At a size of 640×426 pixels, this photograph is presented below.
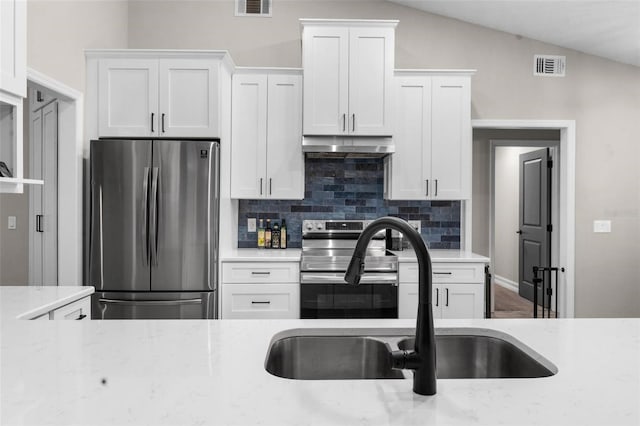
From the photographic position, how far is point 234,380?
1.02 m

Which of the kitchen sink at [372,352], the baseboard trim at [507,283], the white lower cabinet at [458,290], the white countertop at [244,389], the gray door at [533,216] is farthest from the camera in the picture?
the baseboard trim at [507,283]

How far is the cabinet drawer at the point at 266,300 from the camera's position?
3.40 meters

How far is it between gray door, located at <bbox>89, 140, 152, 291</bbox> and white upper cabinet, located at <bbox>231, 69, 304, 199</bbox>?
80cm

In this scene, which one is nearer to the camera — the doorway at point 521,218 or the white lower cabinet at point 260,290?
the white lower cabinet at point 260,290

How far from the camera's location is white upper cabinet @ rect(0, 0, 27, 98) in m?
1.90

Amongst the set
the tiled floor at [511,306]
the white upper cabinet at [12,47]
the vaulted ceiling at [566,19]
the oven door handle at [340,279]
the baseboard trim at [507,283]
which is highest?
the vaulted ceiling at [566,19]

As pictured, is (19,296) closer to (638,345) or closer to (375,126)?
(638,345)

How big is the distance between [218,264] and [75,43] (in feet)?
6.02

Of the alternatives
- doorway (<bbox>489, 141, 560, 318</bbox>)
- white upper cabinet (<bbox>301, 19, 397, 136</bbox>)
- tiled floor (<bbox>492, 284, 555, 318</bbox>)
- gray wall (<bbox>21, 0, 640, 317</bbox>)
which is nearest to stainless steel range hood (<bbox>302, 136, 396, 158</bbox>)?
white upper cabinet (<bbox>301, 19, 397, 136</bbox>)

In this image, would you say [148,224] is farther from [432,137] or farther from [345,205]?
[432,137]

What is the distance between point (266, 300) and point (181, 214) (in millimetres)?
881

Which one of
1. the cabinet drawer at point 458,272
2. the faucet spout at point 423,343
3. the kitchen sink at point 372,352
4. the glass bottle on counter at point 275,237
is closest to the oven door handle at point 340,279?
the cabinet drawer at point 458,272

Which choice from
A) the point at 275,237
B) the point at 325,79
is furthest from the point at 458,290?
the point at 325,79

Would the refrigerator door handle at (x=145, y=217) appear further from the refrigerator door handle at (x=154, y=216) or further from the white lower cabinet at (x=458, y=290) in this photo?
the white lower cabinet at (x=458, y=290)
